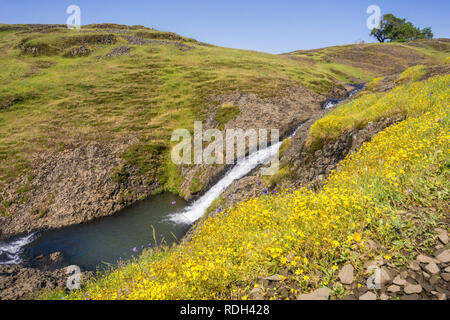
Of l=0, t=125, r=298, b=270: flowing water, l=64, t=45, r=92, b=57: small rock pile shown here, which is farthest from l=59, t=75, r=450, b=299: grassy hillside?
l=64, t=45, r=92, b=57: small rock pile

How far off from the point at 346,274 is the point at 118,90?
52107 millimetres

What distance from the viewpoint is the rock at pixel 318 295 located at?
360 centimetres

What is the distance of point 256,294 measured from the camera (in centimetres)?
423

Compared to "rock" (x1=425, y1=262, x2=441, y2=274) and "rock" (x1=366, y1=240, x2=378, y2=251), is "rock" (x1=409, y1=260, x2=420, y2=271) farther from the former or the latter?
"rock" (x1=366, y1=240, x2=378, y2=251)

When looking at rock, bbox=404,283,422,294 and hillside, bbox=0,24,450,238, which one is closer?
rock, bbox=404,283,422,294

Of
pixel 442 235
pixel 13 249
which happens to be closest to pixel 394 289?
pixel 442 235

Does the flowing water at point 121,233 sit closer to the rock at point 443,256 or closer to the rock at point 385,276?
the rock at point 385,276

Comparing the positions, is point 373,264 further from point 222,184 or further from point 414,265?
point 222,184

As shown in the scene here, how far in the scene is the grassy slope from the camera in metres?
32.3

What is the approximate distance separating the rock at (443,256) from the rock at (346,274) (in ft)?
4.06

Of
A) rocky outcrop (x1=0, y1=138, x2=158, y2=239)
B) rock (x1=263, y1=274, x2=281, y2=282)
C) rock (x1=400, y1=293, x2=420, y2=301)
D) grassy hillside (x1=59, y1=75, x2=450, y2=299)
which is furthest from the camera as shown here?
rocky outcrop (x1=0, y1=138, x2=158, y2=239)

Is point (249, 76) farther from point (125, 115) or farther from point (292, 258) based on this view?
point (292, 258)

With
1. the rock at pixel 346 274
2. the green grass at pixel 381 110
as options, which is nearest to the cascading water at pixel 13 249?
the rock at pixel 346 274

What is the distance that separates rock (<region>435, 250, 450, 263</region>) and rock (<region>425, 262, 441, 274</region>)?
15cm
